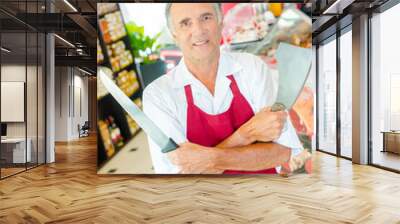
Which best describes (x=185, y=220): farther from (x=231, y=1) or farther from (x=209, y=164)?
(x=231, y=1)

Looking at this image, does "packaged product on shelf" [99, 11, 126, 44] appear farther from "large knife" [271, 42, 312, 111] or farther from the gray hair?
"large knife" [271, 42, 312, 111]

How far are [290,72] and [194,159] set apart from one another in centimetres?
217

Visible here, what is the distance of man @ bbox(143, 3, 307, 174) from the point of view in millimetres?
6128

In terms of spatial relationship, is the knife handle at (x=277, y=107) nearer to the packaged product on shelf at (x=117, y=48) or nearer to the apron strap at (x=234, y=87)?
the apron strap at (x=234, y=87)

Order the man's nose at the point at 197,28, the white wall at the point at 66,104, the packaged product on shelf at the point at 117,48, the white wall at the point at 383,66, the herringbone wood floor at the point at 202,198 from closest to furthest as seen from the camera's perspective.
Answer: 1. the herringbone wood floor at the point at 202,198
2. the man's nose at the point at 197,28
3. the packaged product on shelf at the point at 117,48
4. the white wall at the point at 383,66
5. the white wall at the point at 66,104

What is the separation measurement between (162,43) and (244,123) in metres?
1.93

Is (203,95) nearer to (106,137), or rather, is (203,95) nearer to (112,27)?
(106,137)

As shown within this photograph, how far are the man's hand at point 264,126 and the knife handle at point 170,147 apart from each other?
1098mm

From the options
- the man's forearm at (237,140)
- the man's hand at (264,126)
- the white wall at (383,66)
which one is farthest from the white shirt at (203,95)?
the white wall at (383,66)

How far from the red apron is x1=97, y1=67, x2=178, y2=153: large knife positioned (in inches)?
15.7

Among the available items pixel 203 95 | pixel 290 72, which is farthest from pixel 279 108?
pixel 203 95

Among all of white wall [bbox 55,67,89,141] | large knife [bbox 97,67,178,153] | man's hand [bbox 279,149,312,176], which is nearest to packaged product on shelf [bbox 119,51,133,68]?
large knife [bbox 97,67,178,153]

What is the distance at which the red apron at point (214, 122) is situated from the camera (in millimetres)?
6125

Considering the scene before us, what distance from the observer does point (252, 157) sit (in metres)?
6.17
